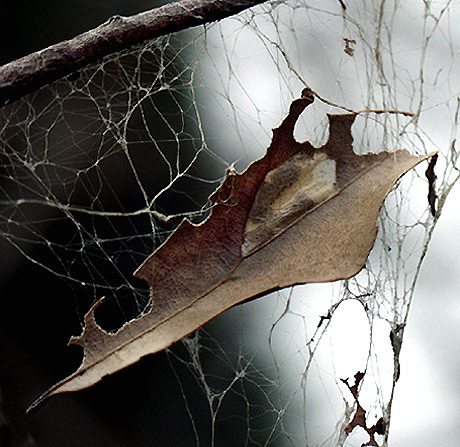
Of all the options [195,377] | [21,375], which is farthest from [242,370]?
[21,375]

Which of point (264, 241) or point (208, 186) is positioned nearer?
point (264, 241)

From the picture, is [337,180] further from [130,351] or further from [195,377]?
[195,377]

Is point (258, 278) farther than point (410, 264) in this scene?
No

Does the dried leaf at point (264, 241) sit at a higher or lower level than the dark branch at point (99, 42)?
lower

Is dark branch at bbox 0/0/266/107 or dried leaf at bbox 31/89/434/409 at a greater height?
dark branch at bbox 0/0/266/107

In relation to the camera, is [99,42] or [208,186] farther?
[208,186]
